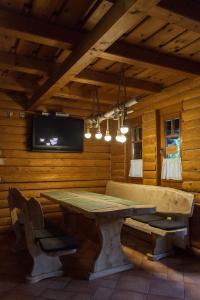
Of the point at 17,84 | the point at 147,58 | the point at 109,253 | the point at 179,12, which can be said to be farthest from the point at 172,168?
the point at 17,84

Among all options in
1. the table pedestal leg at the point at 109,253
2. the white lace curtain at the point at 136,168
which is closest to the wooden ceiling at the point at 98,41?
the white lace curtain at the point at 136,168

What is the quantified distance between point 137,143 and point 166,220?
6.29 ft

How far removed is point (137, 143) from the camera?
17.6ft

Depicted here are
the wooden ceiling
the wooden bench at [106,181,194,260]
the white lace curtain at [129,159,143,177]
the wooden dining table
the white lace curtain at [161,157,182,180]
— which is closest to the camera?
the wooden ceiling

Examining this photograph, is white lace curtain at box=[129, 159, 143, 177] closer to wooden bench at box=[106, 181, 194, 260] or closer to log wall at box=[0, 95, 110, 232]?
wooden bench at box=[106, 181, 194, 260]

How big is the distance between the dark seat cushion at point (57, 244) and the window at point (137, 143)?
8.89 ft

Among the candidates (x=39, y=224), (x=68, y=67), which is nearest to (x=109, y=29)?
(x=68, y=67)

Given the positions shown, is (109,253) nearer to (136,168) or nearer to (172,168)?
(172,168)

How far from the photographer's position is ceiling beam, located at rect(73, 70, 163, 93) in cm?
374

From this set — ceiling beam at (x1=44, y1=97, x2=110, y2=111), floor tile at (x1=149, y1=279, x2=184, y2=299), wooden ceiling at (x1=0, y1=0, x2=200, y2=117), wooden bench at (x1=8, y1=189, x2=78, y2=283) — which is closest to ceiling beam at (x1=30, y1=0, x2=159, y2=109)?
wooden ceiling at (x1=0, y1=0, x2=200, y2=117)

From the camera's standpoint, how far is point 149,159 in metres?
4.76

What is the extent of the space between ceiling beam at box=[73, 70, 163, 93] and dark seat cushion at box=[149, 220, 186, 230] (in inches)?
82.1

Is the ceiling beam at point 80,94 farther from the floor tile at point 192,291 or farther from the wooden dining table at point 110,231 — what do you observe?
the floor tile at point 192,291

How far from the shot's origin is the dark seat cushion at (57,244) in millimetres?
2744
